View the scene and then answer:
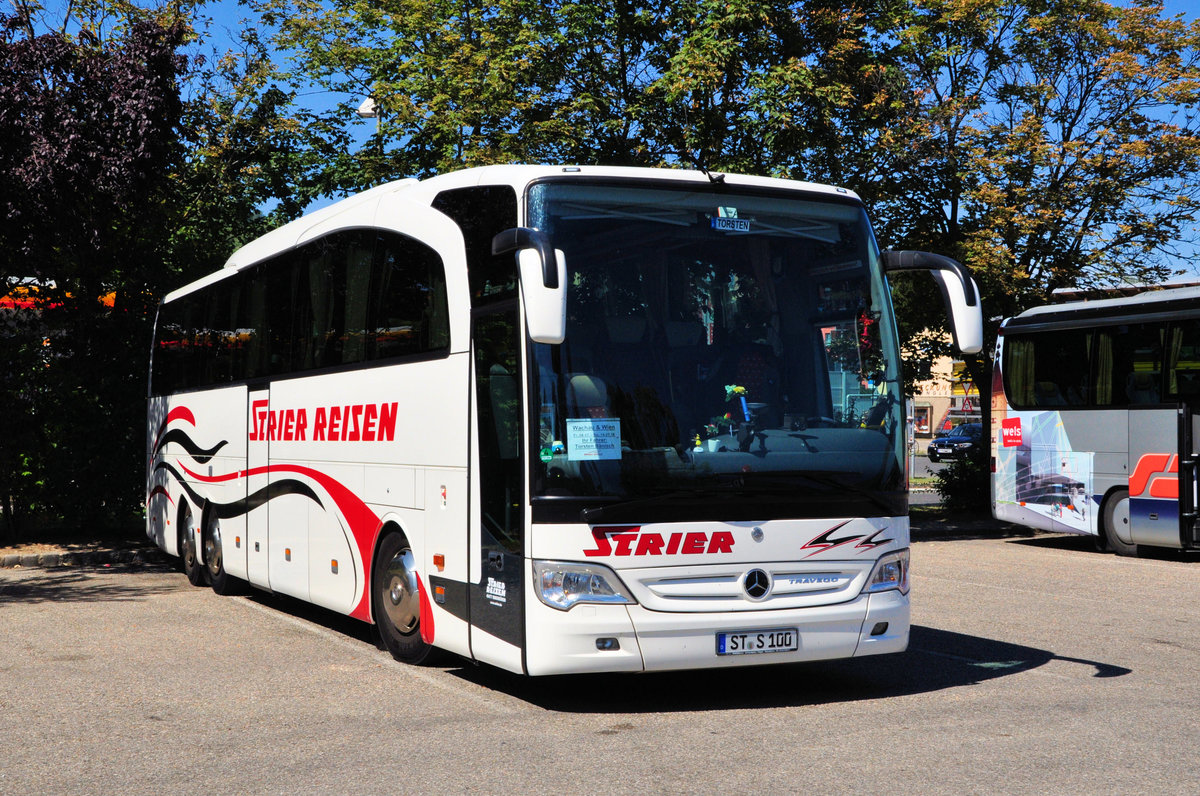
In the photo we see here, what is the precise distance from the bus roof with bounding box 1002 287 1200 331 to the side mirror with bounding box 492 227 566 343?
13298mm

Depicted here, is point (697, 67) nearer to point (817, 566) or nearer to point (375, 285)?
point (375, 285)

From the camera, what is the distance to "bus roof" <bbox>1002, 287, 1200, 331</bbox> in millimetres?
17547

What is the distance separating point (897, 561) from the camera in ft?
A: 26.7

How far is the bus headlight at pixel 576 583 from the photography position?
24.1 ft

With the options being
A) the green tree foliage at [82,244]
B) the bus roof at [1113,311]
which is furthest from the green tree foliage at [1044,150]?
the green tree foliage at [82,244]

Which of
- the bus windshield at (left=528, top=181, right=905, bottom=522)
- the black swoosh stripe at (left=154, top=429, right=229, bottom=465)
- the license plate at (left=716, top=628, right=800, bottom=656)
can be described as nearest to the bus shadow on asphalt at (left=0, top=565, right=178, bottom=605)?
the black swoosh stripe at (left=154, top=429, right=229, bottom=465)

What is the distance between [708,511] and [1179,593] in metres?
8.87

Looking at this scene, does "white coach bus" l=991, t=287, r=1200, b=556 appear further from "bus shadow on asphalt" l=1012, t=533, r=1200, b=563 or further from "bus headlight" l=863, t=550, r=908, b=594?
"bus headlight" l=863, t=550, r=908, b=594

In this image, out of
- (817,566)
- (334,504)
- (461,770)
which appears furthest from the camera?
(334,504)

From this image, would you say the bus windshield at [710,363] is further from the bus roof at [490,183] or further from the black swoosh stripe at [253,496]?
the black swoosh stripe at [253,496]

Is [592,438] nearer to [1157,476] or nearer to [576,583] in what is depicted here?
[576,583]

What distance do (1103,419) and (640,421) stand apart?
521 inches

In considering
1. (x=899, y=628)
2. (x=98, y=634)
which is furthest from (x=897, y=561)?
(x=98, y=634)

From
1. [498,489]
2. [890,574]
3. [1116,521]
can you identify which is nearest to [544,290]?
[498,489]
